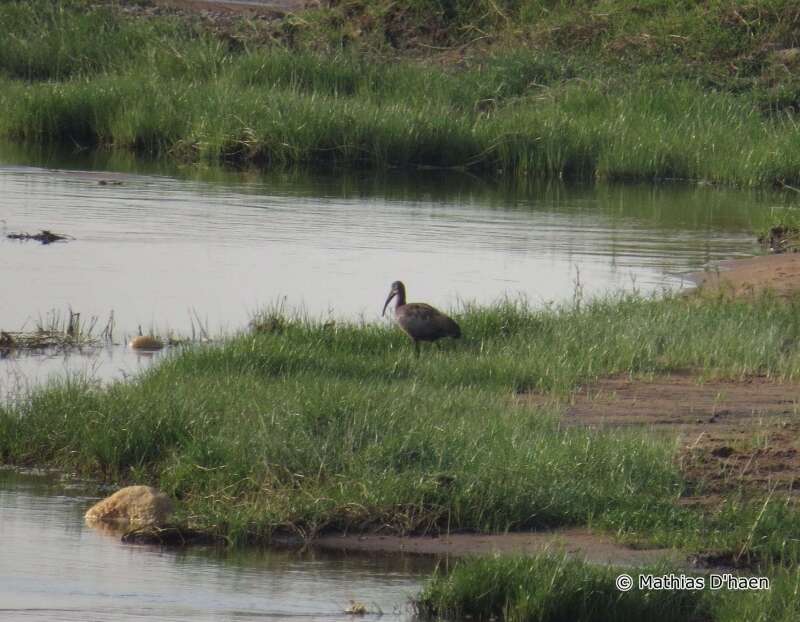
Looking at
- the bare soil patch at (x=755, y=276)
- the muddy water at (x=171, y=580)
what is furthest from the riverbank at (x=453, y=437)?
the bare soil patch at (x=755, y=276)

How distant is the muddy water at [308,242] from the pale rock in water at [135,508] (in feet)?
8.00

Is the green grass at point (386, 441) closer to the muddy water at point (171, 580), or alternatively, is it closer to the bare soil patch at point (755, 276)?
the muddy water at point (171, 580)

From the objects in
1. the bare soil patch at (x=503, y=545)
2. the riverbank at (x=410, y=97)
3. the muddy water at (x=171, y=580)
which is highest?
the riverbank at (x=410, y=97)

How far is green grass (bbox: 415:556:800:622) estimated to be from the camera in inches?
260

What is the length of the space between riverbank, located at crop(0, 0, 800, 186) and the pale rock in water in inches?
567

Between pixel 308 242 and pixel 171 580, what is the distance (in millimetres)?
9691

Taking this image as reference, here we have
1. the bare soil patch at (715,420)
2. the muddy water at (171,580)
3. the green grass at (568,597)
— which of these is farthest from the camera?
the bare soil patch at (715,420)

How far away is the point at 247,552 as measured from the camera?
750 centimetres

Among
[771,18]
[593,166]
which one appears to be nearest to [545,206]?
[593,166]

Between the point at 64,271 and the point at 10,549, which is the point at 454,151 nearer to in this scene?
the point at 64,271

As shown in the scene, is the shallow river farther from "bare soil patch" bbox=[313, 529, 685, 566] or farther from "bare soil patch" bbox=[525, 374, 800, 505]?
"bare soil patch" bbox=[525, 374, 800, 505]

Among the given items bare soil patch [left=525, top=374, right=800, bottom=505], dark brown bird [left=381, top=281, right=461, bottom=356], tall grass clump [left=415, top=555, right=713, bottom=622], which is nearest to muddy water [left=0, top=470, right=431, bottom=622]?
tall grass clump [left=415, top=555, right=713, bottom=622]

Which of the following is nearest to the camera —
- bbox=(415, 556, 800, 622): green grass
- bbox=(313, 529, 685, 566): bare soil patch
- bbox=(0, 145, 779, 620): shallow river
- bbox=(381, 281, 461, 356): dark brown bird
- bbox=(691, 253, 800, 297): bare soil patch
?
bbox=(415, 556, 800, 622): green grass

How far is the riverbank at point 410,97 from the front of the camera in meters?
22.5
